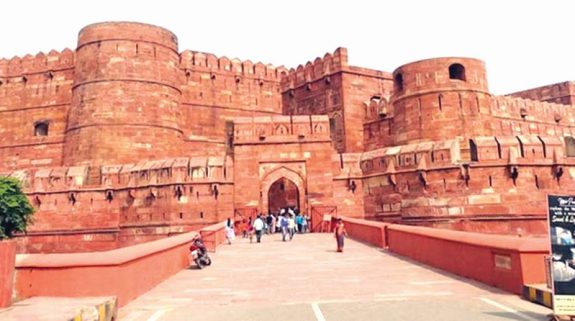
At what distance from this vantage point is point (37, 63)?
28.9m

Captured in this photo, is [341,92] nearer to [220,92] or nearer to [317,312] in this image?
[220,92]

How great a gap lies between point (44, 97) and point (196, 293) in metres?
26.1

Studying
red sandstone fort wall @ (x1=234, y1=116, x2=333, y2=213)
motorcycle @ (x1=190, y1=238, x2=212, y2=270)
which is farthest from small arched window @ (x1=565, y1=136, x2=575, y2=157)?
motorcycle @ (x1=190, y1=238, x2=212, y2=270)

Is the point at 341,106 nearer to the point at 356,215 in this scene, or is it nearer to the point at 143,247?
the point at 356,215

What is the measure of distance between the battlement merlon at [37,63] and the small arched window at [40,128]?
330 centimetres

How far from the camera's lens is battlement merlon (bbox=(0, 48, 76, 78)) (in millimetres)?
28453

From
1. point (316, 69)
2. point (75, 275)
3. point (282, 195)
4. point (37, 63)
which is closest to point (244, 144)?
point (282, 195)

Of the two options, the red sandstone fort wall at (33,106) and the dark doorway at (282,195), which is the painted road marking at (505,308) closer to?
the dark doorway at (282,195)

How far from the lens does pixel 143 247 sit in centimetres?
720

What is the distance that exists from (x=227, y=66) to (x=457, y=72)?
14.6m

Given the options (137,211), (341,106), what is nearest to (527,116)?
(341,106)

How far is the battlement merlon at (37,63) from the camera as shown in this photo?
28.5 meters

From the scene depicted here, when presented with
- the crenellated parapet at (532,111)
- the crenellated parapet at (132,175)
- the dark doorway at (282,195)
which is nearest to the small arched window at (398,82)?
the crenellated parapet at (532,111)

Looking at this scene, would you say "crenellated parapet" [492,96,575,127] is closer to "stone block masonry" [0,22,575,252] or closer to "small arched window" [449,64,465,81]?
"stone block masonry" [0,22,575,252]
